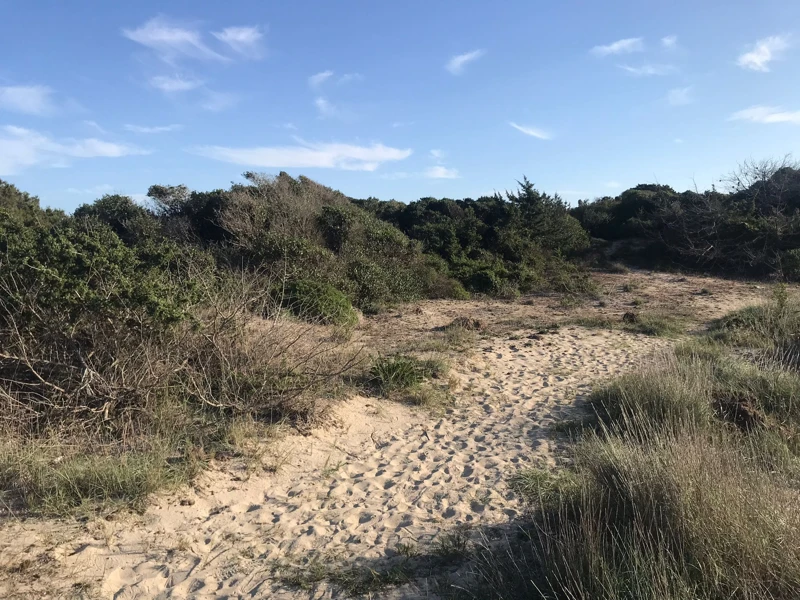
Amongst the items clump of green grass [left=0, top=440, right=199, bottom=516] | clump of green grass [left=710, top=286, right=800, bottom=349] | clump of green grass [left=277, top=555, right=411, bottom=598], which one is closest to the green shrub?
clump of green grass [left=0, top=440, right=199, bottom=516]

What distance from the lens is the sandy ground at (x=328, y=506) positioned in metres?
3.40

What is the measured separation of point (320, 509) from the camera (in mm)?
4441

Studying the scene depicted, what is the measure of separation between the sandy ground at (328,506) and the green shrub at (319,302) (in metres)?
3.23

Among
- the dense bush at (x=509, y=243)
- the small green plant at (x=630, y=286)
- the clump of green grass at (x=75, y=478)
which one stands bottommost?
the clump of green grass at (x=75, y=478)

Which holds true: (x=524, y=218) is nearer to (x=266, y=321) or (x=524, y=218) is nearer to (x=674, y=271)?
(x=674, y=271)

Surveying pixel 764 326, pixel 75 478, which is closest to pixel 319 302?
pixel 75 478

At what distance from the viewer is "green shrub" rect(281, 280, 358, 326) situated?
10516 mm

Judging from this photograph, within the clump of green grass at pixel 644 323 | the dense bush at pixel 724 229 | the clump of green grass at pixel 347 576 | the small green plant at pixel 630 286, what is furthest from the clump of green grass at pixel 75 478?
the dense bush at pixel 724 229

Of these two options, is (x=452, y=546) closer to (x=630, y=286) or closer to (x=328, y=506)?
(x=328, y=506)

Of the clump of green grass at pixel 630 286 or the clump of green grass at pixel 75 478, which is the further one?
the clump of green grass at pixel 630 286

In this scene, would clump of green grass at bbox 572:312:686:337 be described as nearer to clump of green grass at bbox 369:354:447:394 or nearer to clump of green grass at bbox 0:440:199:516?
clump of green grass at bbox 369:354:447:394

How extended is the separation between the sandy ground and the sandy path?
0.5 inches

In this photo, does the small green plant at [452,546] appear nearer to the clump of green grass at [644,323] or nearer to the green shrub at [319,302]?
the green shrub at [319,302]

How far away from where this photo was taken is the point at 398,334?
1120 centimetres
